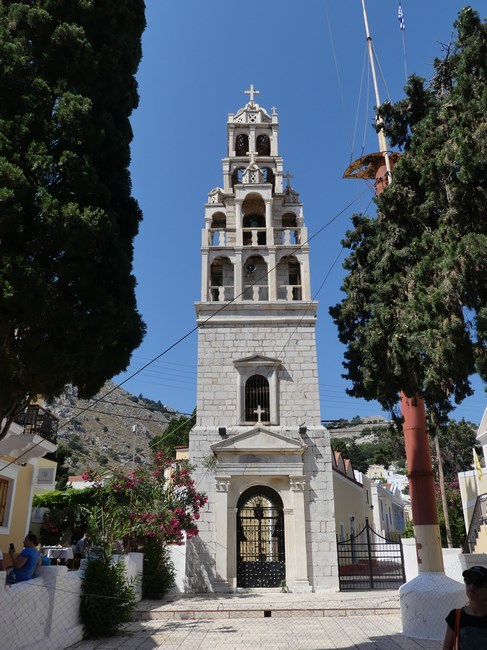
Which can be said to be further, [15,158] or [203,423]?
[203,423]

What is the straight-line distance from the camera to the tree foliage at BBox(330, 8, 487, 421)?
6473mm

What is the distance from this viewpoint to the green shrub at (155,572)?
1290 cm

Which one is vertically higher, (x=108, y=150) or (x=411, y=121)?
(x=411, y=121)

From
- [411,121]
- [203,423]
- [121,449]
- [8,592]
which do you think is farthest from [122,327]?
[121,449]

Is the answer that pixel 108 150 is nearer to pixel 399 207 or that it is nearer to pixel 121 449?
pixel 399 207

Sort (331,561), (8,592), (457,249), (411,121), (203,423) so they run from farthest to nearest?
(203,423) < (331,561) < (411,121) < (457,249) < (8,592)

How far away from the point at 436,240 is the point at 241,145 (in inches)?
588

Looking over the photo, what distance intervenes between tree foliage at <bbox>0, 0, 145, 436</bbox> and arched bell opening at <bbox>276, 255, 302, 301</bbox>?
10.3m

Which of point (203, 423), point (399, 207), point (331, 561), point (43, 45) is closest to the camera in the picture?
point (43, 45)

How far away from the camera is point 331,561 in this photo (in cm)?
1429

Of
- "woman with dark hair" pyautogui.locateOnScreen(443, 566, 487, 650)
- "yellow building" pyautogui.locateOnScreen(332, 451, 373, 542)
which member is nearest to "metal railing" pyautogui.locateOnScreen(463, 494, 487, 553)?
"woman with dark hair" pyautogui.locateOnScreen(443, 566, 487, 650)

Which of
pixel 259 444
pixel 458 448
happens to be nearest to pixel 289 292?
pixel 259 444

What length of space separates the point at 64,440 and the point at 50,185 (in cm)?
8096

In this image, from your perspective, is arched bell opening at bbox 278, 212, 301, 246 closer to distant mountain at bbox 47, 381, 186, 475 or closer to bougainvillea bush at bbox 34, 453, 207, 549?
bougainvillea bush at bbox 34, 453, 207, 549
